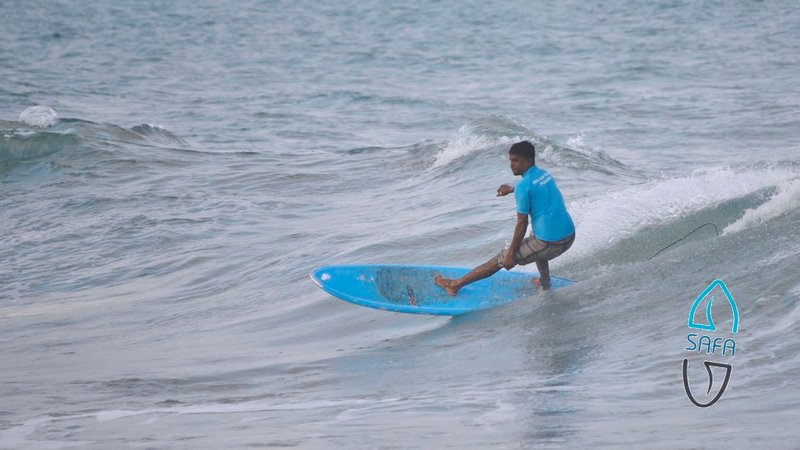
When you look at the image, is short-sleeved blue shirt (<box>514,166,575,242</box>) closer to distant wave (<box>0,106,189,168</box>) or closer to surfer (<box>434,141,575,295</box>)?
surfer (<box>434,141,575,295</box>)

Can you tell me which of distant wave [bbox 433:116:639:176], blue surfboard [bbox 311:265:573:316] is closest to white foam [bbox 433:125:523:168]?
distant wave [bbox 433:116:639:176]

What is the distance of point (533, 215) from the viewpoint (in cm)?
772

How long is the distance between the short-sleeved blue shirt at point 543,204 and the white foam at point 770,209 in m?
1.99

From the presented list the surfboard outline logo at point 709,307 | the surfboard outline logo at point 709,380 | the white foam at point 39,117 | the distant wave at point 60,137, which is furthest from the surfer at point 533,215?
the white foam at point 39,117

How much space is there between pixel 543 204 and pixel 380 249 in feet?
11.6

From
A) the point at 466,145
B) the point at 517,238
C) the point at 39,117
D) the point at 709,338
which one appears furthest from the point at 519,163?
the point at 39,117

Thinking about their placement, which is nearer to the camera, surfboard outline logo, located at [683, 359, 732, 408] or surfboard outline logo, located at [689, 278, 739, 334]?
surfboard outline logo, located at [683, 359, 732, 408]

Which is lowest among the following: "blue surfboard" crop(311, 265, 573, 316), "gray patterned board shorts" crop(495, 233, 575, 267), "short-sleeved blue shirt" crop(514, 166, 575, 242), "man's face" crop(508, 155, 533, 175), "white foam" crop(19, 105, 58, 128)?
"white foam" crop(19, 105, 58, 128)

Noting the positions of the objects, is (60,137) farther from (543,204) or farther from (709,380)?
(709,380)

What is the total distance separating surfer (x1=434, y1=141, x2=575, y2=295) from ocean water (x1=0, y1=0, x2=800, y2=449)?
433 mm

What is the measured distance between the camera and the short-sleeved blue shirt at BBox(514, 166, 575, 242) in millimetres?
7543

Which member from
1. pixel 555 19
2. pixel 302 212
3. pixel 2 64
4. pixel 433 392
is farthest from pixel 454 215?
pixel 555 19

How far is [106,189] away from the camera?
15547mm

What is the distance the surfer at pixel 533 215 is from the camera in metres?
7.51
